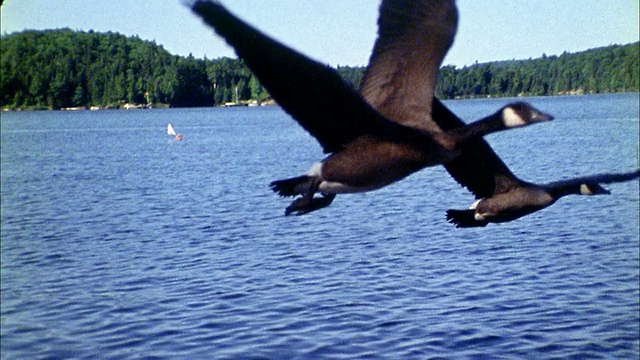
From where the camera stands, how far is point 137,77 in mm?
6785

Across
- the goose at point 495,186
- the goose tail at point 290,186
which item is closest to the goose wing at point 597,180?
the goose at point 495,186

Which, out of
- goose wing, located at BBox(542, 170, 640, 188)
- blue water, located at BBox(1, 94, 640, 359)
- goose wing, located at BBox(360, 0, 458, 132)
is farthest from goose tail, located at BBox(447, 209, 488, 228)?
blue water, located at BBox(1, 94, 640, 359)

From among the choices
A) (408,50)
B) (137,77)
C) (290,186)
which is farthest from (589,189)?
(137,77)

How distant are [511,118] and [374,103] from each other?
56.1 inches

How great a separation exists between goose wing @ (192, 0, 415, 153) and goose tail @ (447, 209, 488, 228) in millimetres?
915

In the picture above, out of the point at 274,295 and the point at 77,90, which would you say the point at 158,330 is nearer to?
the point at 274,295

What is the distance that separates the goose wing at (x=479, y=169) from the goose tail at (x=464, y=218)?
0.59ft

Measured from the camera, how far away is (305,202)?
527 centimetres

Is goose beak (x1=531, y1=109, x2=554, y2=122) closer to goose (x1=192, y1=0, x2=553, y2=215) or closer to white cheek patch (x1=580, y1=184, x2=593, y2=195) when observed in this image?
goose (x1=192, y1=0, x2=553, y2=215)

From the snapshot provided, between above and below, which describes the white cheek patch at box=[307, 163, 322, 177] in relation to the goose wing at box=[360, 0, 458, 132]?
below

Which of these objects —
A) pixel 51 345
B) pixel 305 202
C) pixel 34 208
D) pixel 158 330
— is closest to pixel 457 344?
pixel 158 330

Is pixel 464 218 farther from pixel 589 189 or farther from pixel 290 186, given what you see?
pixel 290 186

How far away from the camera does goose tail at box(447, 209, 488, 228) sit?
5744 millimetres

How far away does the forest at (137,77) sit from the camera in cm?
649
